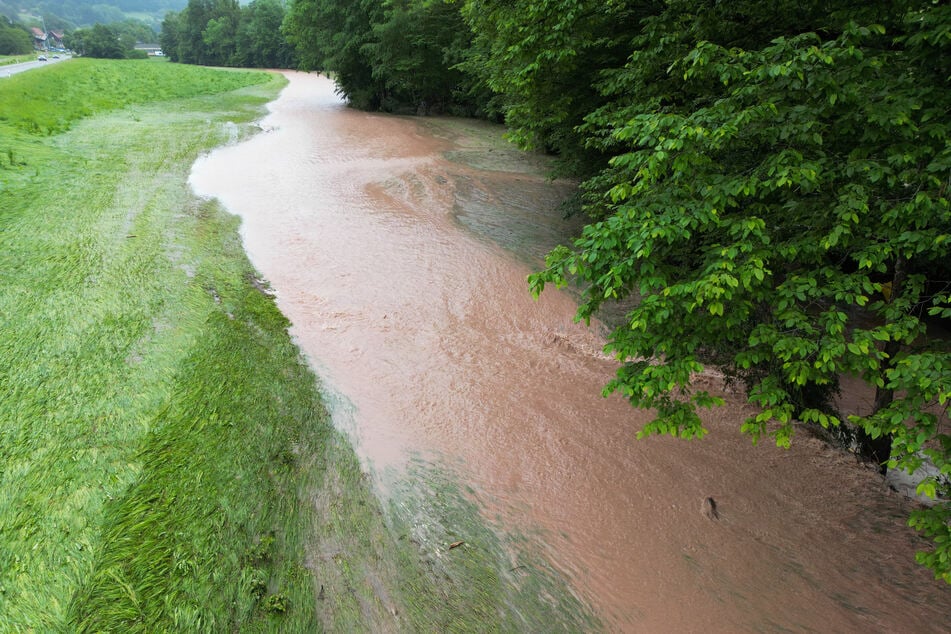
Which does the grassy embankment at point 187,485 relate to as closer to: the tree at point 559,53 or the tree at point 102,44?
the tree at point 559,53

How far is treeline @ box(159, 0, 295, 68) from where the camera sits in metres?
58.3

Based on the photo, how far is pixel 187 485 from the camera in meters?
4.57

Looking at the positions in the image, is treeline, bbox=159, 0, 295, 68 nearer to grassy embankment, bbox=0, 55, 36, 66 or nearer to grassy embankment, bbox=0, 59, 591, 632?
grassy embankment, bbox=0, 55, 36, 66

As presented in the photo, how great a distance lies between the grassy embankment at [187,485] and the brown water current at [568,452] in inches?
18.8

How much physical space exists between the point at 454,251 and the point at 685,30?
548cm

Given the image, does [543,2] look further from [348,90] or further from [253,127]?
[348,90]

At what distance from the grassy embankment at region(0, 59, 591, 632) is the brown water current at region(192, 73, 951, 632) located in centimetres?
48

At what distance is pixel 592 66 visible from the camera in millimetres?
8789

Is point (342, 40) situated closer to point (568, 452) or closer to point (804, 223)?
point (568, 452)

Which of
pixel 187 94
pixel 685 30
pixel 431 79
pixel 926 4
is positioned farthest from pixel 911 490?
pixel 187 94

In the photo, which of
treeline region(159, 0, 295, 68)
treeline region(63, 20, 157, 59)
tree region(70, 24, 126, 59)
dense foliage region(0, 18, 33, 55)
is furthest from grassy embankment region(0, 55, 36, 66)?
treeline region(63, 20, 157, 59)

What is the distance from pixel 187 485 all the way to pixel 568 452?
3571 millimetres

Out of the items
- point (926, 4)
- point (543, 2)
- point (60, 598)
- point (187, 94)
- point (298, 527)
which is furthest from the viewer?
point (187, 94)

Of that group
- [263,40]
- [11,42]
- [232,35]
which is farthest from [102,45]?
[263,40]
